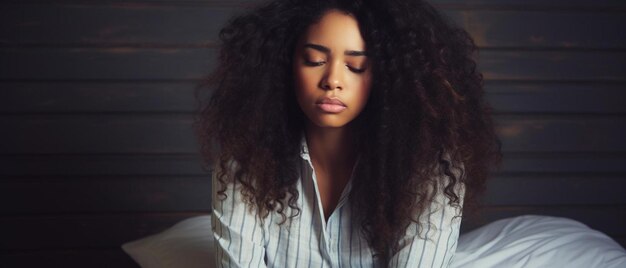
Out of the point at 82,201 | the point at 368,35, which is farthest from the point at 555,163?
the point at 82,201

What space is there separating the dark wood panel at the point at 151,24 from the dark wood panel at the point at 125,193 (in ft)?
1.63

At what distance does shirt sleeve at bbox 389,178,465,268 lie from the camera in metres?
1.65

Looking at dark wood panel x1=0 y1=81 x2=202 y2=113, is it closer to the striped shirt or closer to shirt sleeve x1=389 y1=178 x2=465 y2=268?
the striped shirt

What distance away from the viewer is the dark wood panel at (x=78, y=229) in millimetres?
2764

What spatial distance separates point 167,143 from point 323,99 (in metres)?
1.27

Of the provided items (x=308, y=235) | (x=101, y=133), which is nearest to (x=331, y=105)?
(x=308, y=235)

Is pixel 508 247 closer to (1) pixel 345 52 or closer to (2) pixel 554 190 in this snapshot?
(1) pixel 345 52

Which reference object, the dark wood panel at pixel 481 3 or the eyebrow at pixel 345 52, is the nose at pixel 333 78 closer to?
the eyebrow at pixel 345 52

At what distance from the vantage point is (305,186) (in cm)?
181

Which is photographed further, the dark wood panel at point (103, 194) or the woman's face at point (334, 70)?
the dark wood panel at point (103, 194)

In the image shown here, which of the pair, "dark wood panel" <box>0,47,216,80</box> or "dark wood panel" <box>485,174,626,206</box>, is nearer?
"dark wood panel" <box>0,47,216,80</box>

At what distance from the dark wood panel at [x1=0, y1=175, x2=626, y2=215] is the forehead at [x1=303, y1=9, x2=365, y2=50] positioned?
1305mm

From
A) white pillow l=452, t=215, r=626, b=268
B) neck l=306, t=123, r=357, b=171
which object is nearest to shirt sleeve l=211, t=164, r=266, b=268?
neck l=306, t=123, r=357, b=171

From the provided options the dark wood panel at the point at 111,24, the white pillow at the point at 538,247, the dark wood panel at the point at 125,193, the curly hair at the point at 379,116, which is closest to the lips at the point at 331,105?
the curly hair at the point at 379,116
